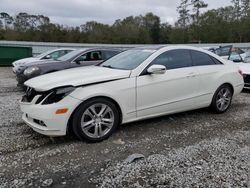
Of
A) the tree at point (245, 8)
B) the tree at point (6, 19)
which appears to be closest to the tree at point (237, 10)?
the tree at point (245, 8)

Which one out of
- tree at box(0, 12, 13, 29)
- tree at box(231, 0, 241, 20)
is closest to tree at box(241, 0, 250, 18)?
tree at box(231, 0, 241, 20)

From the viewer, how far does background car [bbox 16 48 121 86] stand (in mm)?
7176

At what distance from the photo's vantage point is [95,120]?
12.9 feet

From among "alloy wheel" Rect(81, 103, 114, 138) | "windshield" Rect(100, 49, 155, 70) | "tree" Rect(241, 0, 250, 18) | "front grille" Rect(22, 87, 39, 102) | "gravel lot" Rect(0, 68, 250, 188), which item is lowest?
"gravel lot" Rect(0, 68, 250, 188)

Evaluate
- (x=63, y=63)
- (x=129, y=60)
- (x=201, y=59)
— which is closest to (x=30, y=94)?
(x=129, y=60)

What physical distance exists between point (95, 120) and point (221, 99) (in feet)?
9.68

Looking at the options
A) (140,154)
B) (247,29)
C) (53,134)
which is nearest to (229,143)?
(140,154)

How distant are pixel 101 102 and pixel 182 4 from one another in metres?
57.4

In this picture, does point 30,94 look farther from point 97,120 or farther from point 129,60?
point 129,60

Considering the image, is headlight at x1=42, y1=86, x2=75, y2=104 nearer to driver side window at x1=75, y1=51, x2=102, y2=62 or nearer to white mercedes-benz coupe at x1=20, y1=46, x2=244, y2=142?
→ white mercedes-benz coupe at x1=20, y1=46, x2=244, y2=142

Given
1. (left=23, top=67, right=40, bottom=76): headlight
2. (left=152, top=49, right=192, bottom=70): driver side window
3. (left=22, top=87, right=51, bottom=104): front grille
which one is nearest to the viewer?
(left=22, top=87, right=51, bottom=104): front grille

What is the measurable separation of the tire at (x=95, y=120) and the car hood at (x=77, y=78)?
0.33 m

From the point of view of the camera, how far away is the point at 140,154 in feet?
11.7

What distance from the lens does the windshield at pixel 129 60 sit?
4.54 m
